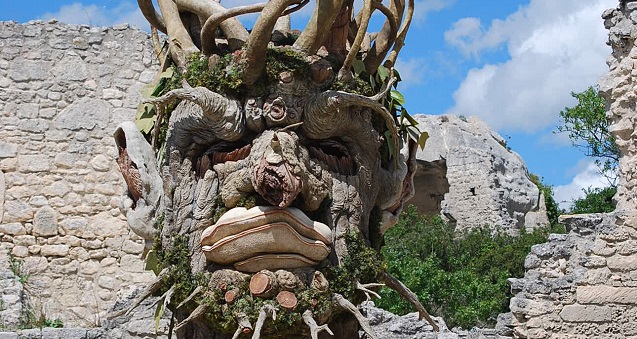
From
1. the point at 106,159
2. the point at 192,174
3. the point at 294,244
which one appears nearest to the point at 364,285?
the point at 294,244

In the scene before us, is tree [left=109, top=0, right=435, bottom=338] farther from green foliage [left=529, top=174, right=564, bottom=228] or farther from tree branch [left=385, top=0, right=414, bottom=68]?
green foliage [left=529, top=174, right=564, bottom=228]

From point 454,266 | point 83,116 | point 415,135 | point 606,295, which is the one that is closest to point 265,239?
point 415,135

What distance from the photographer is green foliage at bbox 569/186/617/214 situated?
24938mm

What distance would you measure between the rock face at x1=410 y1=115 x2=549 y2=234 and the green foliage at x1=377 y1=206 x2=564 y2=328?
2.87ft

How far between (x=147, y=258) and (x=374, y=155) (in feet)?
2.82

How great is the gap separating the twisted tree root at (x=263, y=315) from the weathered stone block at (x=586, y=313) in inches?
316

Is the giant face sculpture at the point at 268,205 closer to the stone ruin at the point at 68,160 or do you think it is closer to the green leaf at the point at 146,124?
the green leaf at the point at 146,124

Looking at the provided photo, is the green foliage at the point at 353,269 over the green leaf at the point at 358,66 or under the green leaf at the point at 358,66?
under

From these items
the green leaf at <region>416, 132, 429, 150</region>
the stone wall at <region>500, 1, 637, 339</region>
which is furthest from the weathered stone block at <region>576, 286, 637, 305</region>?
the green leaf at <region>416, 132, 429, 150</region>

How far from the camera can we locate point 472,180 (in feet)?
75.2

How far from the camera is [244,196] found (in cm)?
323

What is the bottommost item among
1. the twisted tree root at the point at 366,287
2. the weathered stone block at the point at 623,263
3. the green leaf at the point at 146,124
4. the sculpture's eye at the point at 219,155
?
the twisted tree root at the point at 366,287

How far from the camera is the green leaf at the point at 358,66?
350 centimetres

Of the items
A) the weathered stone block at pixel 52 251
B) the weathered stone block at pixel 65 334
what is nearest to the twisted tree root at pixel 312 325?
the weathered stone block at pixel 65 334
